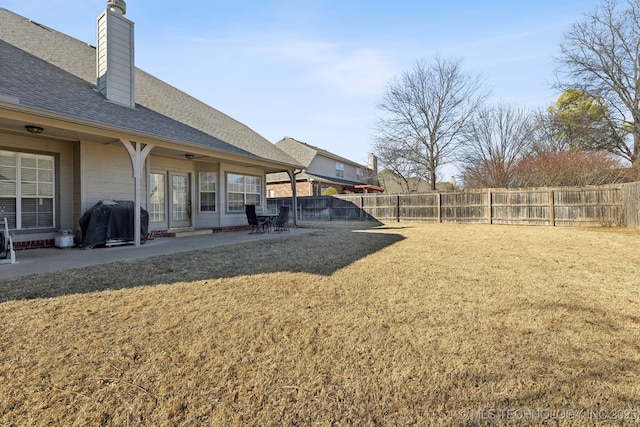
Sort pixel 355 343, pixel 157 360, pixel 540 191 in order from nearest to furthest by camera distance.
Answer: pixel 157 360
pixel 355 343
pixel 540 191

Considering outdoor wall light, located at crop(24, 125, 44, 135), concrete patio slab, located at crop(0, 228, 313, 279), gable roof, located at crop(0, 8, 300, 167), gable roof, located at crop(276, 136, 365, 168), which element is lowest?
concrete patio slab, located at crop(0, 228, 313, 279)

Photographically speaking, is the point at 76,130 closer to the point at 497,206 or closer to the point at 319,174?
the point at 497,206

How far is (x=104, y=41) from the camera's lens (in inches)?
337

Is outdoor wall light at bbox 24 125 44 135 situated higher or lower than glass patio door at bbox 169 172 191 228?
higher

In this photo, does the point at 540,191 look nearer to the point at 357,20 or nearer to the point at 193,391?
the point at 357,20

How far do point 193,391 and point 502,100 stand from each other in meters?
29.8

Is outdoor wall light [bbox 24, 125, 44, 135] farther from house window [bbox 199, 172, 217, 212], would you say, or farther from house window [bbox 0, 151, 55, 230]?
house window [bbox 199, 172, 217, 212]

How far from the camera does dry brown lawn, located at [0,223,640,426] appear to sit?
179 cm

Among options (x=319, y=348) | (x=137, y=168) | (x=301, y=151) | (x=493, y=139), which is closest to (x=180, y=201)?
(x=137, y=168)

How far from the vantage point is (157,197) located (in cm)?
989

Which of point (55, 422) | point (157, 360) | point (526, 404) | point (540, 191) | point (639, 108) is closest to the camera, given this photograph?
point (55, 422)

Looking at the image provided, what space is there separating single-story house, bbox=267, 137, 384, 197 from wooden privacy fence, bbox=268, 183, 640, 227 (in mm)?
3148

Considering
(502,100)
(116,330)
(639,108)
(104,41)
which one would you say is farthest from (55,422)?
(502,100)

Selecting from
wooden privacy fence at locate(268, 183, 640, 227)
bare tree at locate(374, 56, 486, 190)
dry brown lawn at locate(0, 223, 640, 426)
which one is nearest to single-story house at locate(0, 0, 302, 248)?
dry brown lawn at locate(0, 223, 640, 426)
